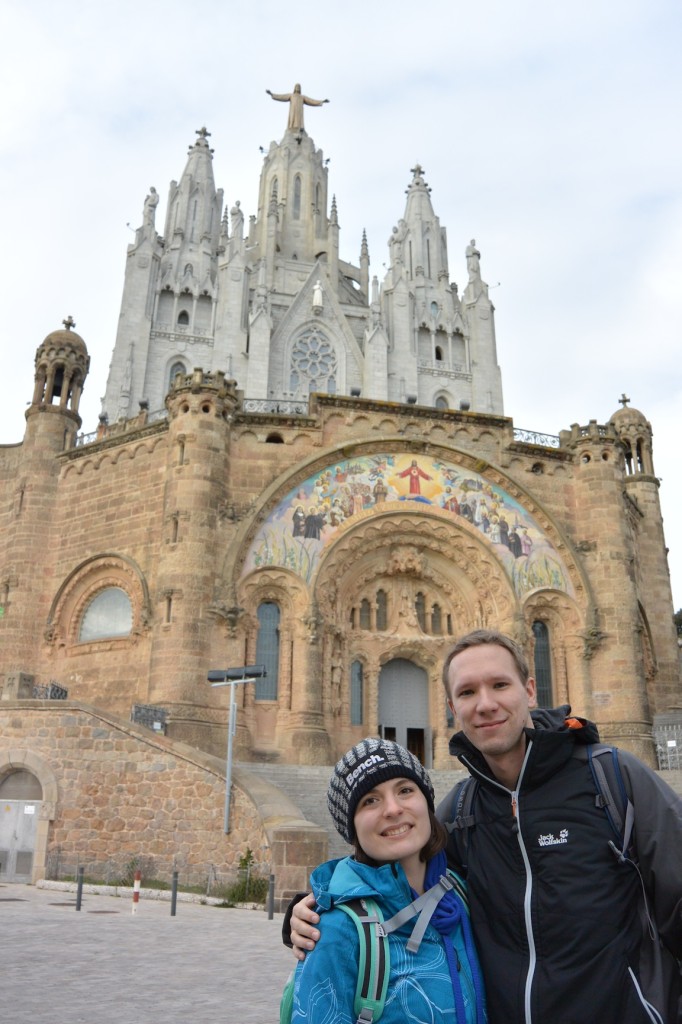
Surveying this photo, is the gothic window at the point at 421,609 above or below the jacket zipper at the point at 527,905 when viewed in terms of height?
above

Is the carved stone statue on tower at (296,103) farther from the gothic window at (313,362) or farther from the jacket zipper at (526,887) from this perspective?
the jacket zipper at (526,887)

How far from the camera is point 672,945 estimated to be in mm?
2271

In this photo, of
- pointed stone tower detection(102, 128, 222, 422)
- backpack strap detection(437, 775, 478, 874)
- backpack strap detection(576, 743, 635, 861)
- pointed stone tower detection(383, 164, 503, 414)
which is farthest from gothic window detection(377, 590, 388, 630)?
pointed stone tower detection(383, 164, 503, 414)

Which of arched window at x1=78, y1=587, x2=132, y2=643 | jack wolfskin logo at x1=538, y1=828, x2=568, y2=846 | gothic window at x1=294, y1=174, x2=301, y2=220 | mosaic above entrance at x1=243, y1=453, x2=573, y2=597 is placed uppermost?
gothic window at x1=294, y1=174, x2=301, y2=220

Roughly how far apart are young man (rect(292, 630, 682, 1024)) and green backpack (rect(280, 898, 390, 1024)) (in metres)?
0.12

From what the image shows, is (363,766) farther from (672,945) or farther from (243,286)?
(243,286)

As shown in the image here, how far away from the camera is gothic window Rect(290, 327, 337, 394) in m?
48.2

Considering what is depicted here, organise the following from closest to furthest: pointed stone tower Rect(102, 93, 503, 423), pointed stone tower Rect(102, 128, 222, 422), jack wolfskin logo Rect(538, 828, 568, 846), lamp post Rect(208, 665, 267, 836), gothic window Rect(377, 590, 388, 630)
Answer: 1. jack wolfskin logo Rect(538, 828, 568, 846)
2. lamp post Rect(208, 665, 267, 836)
3. gothic window Rect(377, 590, 388, 630)
4. pointed stone tower Rect(102, 128, 222, 422)
5. pointed stone tower Rect(102, 93, 503, 423)

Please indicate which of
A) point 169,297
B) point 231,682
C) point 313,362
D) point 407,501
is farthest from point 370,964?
point 169,297

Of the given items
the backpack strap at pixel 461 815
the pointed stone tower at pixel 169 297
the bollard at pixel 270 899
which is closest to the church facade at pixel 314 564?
the bollard at pixel 270 899

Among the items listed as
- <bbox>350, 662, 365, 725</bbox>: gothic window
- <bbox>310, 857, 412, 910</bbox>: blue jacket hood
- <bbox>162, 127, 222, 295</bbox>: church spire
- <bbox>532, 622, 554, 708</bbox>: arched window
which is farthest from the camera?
<bbox>162, 127, 222, 295</bbox>: church spire

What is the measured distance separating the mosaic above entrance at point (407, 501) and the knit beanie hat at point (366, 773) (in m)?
19.4

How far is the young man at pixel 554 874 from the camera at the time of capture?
7.32 ft

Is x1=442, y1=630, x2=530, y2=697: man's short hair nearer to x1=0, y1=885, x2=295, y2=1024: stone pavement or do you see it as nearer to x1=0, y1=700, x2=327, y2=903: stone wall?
x1=0, y1=885, x2=295, y2=1024: stone pavement
